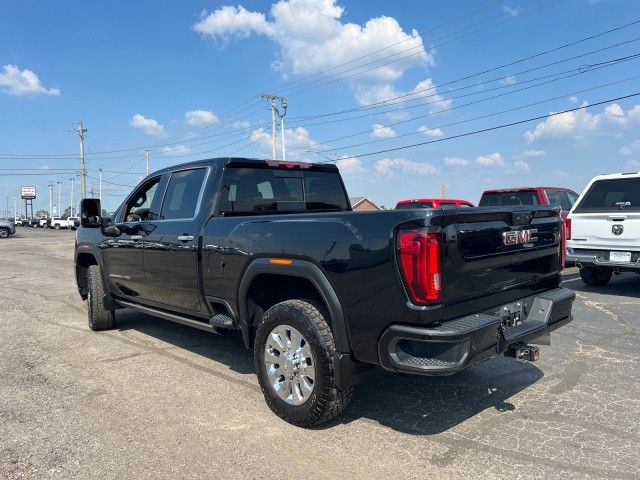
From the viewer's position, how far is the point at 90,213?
6.25 m

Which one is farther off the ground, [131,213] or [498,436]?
[131,213]

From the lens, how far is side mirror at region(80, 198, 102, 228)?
6.21 m

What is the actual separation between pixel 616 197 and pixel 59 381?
27.4 feet

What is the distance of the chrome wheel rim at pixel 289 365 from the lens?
3.49 meters

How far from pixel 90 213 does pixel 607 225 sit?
7.71m

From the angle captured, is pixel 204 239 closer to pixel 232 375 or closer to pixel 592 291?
pixel 232 375

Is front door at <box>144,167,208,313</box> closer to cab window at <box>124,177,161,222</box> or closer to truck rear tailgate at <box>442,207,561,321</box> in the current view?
cab window at <box>124,177,161,222</box>

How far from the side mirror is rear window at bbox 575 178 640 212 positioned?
7.56 m

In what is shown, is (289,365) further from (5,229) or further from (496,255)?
(5,229)

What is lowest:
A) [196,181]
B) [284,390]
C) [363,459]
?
[363,459]

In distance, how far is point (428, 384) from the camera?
14.5ft

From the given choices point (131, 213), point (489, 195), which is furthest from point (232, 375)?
point (489, 195)

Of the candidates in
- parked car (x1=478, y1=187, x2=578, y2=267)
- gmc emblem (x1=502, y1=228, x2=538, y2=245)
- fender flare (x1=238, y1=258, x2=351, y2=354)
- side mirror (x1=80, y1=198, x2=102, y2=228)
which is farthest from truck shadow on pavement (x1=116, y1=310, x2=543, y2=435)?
parked car (x1=478, y1=187, x2=578, y2=267)

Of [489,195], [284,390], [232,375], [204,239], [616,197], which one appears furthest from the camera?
[489,195]
